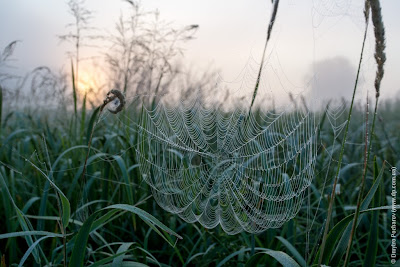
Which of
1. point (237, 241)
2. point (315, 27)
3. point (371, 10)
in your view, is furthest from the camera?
point (237, 241)

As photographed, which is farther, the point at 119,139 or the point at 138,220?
the point at 119,139

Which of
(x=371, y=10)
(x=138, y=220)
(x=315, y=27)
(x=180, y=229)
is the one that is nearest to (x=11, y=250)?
(x=138, y=220)

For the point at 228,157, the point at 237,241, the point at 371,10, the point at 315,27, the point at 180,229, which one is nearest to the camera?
the point at 371,10

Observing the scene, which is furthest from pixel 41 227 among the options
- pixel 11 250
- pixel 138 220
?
pixel 138 220

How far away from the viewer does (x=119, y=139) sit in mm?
3582

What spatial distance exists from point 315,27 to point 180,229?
1.89 m

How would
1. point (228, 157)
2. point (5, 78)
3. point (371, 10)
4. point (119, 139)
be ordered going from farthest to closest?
1. point (5, 78)
2. point (119, 139)
3. point (228, 157)
4. point (371, 10)

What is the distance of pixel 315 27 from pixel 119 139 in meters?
2.21

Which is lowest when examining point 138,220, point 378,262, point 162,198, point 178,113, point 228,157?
point 378,262

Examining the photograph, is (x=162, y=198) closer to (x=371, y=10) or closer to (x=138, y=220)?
(x=138, y=220)

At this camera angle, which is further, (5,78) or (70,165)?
(5,78)

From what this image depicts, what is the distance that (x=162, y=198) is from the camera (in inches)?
105

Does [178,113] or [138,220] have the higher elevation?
[178,113]

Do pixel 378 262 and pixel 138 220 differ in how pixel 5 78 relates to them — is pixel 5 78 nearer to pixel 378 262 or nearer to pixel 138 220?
pixel 138 220
